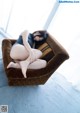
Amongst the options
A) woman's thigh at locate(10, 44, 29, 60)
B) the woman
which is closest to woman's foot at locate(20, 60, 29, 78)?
the woman

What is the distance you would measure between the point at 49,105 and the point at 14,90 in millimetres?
456

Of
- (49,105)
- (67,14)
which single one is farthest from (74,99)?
(67,14)

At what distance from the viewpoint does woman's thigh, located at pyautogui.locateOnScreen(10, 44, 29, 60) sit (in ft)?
6.11

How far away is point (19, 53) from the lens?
6.10 ft

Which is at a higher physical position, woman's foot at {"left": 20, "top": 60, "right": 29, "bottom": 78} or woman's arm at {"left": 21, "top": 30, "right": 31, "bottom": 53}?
woman's arm at {"left": 21, "top": 30, "right": 31, "bottom": 53}

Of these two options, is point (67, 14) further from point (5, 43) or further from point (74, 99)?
point (74, 99)

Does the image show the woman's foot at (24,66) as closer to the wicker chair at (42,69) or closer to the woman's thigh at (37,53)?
the wicker chair at (42,69)

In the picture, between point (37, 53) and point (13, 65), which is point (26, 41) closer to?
point (37, 53)

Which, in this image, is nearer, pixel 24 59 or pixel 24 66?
pixel 24 66

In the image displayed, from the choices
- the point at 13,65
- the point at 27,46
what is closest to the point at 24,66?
the point at 13,65

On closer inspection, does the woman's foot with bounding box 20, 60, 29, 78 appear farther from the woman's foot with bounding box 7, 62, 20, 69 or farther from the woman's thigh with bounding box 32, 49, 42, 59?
the woman's thigh with bounding box 32, 49, 42, 59

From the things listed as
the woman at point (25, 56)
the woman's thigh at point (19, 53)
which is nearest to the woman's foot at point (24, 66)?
the woman at point (25, 56)

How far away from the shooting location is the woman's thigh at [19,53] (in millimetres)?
1861

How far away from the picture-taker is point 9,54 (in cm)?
196
